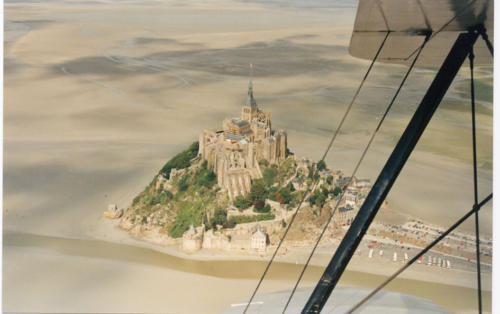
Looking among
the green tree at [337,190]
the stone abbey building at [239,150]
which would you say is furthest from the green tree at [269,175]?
the green tree at [337,190]

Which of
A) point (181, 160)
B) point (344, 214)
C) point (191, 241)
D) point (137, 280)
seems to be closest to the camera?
point (137, 280)

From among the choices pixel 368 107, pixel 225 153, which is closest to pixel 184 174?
pixel 225 153

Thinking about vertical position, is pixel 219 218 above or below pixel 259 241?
above

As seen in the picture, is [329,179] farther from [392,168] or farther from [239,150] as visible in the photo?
[392,168]

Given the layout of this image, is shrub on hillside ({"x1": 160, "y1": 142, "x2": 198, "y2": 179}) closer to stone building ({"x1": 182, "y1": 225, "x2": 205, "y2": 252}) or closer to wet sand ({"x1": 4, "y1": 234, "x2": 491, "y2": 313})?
stone building ({"x1": 182, "y1": 225, "x2": 205, "y2": 252})

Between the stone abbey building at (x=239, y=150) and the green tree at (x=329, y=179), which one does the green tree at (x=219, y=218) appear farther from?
the green tree at (x=329, y=179)

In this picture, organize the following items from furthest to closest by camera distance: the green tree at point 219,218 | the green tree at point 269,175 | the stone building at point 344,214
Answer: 1. the green tree at point 269,175
2. the stone building at point 344,214
3. the green tree at point 219,218

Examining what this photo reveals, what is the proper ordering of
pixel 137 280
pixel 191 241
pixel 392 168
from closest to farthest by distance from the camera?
pixel 392 168
pixel 137 280
pixel 191 241

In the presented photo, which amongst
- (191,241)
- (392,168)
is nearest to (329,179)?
(191,241)
